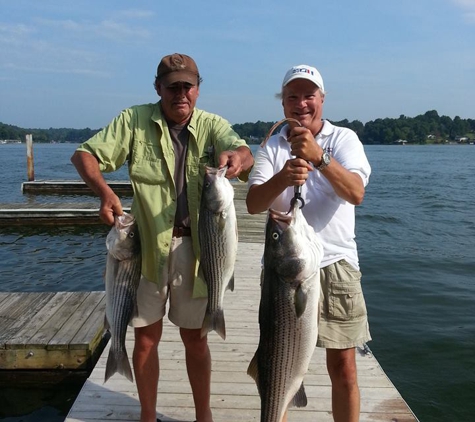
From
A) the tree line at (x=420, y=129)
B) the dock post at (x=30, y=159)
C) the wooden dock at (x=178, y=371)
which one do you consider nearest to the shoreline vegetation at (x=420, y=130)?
the tree line at (x=420, y=129)

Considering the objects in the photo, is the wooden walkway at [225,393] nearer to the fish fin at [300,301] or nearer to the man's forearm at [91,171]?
the fish fin at [300,301]

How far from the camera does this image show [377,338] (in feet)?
28.0

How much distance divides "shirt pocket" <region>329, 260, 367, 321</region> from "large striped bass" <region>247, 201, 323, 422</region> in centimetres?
35

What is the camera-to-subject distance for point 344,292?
10.2 feet

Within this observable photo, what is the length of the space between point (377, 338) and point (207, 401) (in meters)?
5.47

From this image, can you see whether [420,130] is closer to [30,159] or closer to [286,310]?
[30,159]

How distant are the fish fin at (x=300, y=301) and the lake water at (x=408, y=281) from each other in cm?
425

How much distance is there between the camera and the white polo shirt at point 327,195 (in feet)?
10.1

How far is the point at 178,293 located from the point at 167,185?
2.57 feet

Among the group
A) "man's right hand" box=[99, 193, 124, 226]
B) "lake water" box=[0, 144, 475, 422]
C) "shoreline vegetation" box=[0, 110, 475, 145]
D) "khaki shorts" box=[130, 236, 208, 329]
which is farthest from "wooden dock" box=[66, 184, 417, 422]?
"shoreline vegetation" box=[0, 110, 475, 145]

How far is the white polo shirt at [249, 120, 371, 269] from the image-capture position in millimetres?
3066

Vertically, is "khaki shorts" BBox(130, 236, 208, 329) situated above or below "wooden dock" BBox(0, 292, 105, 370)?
above

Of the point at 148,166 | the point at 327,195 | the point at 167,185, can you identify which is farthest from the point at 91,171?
the point at 327,195

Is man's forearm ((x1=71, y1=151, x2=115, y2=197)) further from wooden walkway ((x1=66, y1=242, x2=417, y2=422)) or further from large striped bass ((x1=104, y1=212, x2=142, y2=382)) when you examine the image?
wooden walkway ((x1=66, y1=242, x2=417, y2=422))
